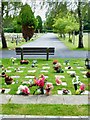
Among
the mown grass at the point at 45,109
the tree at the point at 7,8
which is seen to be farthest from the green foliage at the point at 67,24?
the mown grass at the point at 45,109

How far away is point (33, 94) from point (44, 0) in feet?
48.5

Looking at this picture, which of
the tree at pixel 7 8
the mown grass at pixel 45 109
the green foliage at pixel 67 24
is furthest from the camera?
the green foliage at pixel 67 24

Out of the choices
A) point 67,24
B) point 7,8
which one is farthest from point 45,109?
point 67,24

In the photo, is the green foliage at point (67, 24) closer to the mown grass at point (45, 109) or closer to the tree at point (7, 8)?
the tree at point (7, 8)

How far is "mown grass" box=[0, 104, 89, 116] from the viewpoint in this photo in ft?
15.5

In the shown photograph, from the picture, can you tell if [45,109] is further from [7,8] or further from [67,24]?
[67,24]

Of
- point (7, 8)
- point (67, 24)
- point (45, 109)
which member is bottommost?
point (45, 109)

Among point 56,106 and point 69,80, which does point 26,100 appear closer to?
point 56,106

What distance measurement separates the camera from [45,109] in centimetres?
496

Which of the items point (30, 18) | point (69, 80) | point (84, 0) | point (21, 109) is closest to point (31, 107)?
point (21, 109)

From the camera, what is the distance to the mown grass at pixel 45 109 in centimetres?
474

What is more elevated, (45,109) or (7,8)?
(7,8)

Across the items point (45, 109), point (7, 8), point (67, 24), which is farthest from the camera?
point (67, 24)

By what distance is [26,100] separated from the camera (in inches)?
220
